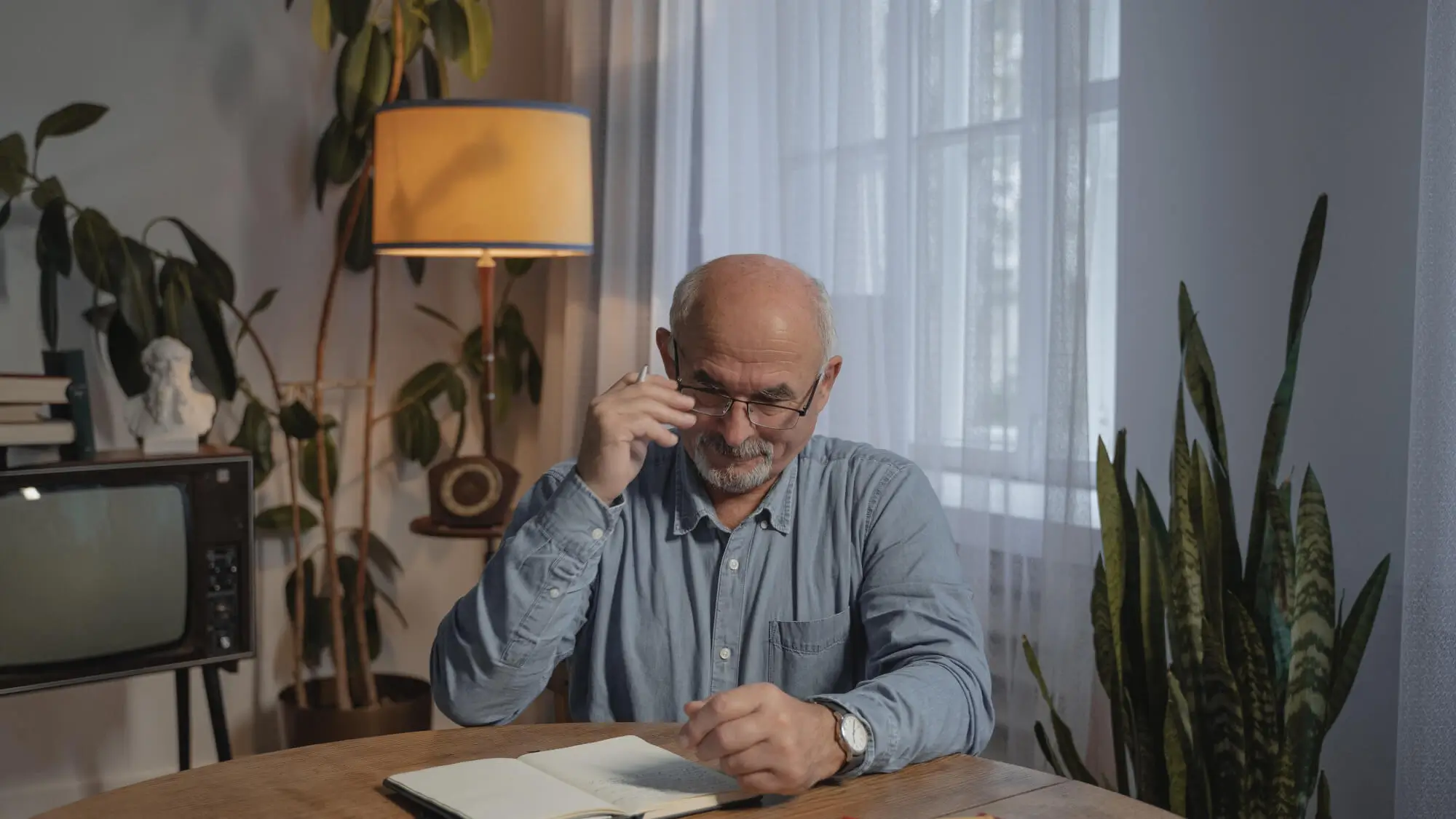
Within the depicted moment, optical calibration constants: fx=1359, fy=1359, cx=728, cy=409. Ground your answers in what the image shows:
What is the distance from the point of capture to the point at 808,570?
5.65 feet

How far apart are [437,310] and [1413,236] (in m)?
2.78

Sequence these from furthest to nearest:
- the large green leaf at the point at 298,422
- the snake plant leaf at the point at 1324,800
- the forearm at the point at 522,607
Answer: the large green leaf at the point at 298,422 < the snake plant leaf at the point at 1324,800 < the forearm at the point at 522,607

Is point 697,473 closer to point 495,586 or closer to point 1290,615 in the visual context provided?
point 495,586

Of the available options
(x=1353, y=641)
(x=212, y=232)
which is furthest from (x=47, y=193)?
(x=1353, y=641)

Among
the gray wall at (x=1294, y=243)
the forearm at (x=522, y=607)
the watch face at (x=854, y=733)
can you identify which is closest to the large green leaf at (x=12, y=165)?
the forearm at (x=522, y=607)

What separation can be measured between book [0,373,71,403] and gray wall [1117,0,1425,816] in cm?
209

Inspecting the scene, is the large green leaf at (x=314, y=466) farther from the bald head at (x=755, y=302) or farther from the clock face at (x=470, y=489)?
the bald head at (x=755, y=302)

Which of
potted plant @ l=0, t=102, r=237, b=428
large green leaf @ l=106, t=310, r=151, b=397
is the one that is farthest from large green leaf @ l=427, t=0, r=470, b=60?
large green leaf @ l=106, t=310, r=151, b=397

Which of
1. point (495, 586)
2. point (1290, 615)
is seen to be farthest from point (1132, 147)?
point (495, 586)

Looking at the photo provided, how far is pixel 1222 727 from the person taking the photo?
5.74 feet

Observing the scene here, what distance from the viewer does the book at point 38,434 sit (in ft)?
8.83

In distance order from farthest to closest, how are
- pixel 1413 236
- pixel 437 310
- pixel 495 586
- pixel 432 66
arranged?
pixel 437 310
pixel 432 66
pixel 1413 236
pixel 495 586

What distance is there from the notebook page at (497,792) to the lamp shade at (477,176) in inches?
70.1

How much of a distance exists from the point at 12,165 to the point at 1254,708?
8.83ft
